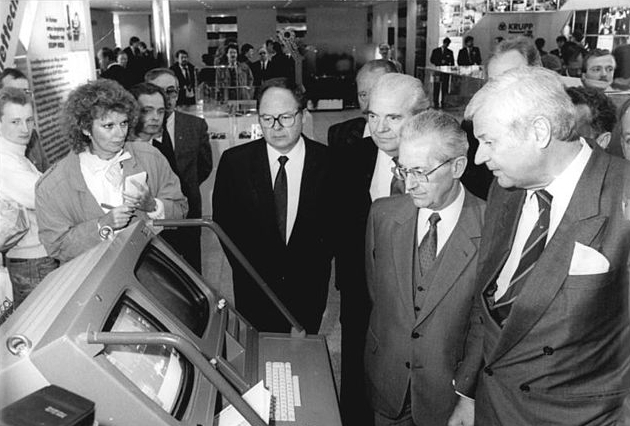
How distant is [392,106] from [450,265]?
769mm

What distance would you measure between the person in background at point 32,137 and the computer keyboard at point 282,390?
2.17 m

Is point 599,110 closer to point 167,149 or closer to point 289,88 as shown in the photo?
point 289,88

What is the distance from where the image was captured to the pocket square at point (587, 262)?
1396 millimetres

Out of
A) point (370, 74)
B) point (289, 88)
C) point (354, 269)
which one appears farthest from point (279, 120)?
point (370, 74)

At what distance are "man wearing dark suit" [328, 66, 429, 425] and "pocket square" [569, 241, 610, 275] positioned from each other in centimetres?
100

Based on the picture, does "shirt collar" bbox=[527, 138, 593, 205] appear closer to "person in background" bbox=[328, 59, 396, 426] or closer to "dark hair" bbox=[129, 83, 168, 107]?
"person in background" bbox=[328, 59, 396, 426]

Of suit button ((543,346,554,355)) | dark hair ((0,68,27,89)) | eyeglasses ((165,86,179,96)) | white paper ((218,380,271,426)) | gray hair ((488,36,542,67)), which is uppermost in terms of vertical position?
gray hair ((488,36,542,67))

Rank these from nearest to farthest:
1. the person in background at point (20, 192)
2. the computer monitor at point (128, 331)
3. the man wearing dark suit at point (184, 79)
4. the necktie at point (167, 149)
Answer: the computer monitor at point (128, 331), the person in background at point (20, 192), the necktie at point (167, 149), the man wearing dark suit at point (184, 79)

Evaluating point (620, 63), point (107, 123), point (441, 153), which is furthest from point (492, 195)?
point (620, 63)

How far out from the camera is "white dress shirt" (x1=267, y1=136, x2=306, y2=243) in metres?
2.65

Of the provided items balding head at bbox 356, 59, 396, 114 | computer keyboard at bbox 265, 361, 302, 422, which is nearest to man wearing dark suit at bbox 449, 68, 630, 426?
computer keyboard at bbox 265, 361, 302, 422

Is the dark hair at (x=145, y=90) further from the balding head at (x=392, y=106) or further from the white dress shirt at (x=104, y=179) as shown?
the balding head at (x=392, y=106)

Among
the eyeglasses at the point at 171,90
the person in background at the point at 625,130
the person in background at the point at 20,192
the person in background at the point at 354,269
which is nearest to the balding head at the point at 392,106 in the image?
the person in background at the point at 354,269

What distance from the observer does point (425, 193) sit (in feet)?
5.92
